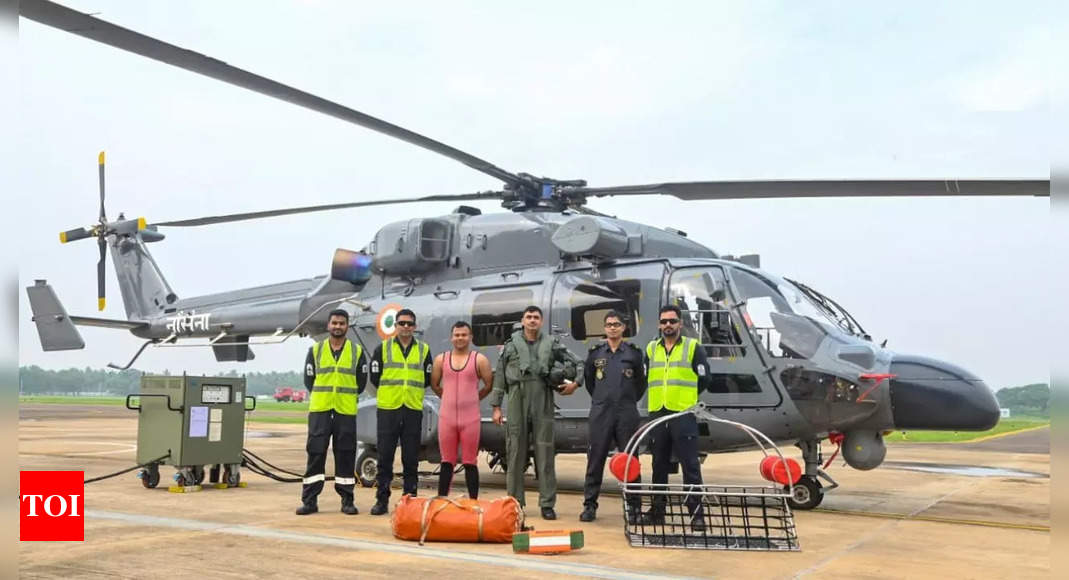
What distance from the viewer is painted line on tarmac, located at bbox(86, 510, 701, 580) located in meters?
4.86

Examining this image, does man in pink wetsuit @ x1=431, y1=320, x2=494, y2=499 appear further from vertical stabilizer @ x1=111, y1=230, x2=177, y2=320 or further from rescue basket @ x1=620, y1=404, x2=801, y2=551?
vertical stabilizer @ x1=111, y1=230, x2=177, y2=320

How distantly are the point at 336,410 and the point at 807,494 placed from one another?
14.1 ft

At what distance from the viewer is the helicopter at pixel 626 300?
7.29 metres

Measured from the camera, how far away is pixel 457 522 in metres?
5.77

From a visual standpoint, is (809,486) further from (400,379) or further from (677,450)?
(400,379)

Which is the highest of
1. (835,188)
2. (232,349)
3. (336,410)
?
(835,188)

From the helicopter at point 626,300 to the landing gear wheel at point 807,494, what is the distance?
13 millimetres

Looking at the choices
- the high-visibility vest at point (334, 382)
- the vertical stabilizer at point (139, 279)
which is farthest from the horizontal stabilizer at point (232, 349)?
the high-visibility vest at point (334, 382)

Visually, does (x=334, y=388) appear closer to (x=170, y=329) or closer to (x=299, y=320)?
(x=299, y=320)

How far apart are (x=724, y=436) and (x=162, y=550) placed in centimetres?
487

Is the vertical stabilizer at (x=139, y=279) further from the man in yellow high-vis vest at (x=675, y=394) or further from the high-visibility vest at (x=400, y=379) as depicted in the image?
the man in yellow high-vis vest at (x=675, y=394)

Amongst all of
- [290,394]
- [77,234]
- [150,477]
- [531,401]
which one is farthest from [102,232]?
[290,394]

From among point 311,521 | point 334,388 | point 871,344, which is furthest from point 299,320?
point 871,344

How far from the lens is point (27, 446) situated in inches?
587
